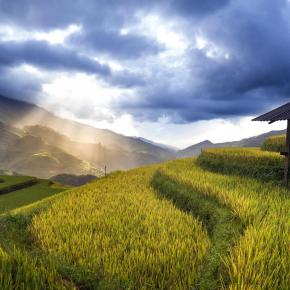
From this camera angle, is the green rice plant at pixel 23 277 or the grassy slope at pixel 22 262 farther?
the grassy slope at pixel 22 262

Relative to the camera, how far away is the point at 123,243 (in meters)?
6.64

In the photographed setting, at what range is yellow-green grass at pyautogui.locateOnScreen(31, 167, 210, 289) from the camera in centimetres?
529

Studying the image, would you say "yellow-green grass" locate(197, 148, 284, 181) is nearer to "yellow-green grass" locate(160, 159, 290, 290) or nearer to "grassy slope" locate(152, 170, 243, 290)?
"grassy slope" locate(152, 170, 243, 290)

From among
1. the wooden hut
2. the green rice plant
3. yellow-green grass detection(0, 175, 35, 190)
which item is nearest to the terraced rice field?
the green rice plant

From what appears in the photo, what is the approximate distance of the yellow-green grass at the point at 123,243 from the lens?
529 centimetres

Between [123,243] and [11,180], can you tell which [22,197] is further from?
[123,243]

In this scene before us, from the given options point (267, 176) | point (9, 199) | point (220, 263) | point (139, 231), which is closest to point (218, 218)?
point (139, 231)

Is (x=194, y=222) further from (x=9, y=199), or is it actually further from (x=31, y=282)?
(x=9, y=199)

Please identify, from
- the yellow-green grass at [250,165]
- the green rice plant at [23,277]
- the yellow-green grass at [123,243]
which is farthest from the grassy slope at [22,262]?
the yellow-green grass at [250,165]

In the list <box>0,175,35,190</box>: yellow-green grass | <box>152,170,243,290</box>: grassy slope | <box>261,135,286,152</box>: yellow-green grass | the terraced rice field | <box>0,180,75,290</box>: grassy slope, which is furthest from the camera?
<box>0,175,35,190</box>: yellow-green grass

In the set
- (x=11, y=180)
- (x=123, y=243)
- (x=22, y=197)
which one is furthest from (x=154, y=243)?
(x=11, y=180)

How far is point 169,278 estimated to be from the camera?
5.29 meters

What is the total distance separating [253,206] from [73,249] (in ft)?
15.0

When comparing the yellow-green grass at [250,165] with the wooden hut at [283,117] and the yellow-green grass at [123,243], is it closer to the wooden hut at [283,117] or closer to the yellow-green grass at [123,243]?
the wooden hut at [283,117]
